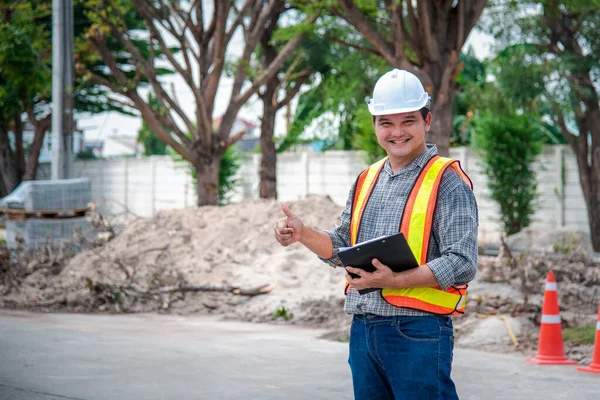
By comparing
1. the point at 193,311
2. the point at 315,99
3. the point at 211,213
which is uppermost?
the point at 315,99

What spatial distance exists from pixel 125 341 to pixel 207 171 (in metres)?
12.3

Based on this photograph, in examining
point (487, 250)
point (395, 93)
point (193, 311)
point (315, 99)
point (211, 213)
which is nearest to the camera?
point (395, 93)

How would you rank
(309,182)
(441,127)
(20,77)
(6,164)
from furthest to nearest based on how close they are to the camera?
(6,164) < (309,182) < (20,77) < (441,127)

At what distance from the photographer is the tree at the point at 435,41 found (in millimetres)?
15672

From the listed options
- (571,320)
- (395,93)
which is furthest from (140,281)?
(395,93)

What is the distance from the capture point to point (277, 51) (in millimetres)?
26562

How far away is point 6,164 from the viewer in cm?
3584

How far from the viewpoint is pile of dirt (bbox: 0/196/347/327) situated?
38.5 ft

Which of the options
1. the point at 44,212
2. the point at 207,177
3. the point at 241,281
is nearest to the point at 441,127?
the point at 241,281

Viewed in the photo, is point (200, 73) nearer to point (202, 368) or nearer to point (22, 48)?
point (22, 48)

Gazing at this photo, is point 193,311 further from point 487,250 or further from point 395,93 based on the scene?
point 487,250

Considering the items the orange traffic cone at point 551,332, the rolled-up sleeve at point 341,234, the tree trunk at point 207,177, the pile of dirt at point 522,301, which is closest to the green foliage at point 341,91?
the tree trunk at point 207,177

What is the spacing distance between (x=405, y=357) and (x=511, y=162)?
20323 mm

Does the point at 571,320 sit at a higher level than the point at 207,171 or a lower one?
lower
